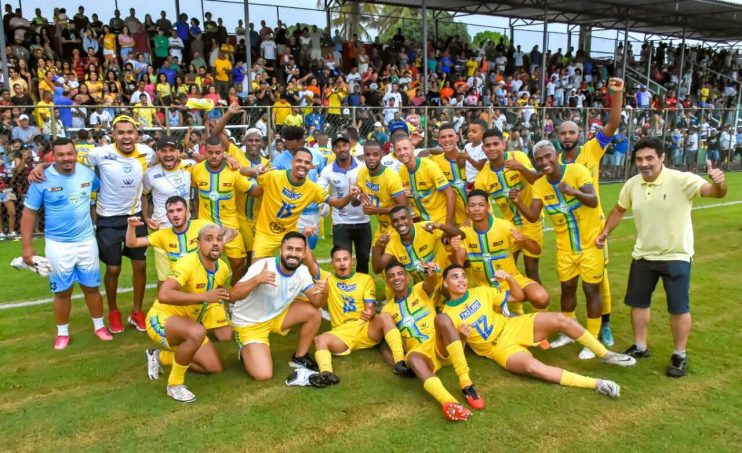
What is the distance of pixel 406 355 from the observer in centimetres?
523

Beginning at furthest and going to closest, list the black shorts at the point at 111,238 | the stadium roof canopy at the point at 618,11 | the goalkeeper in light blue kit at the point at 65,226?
the stadium roof canopy at the point at 618,11, the black shorts at the point at 111,238, the goalkeeper in light blue kit at the point at 65,226

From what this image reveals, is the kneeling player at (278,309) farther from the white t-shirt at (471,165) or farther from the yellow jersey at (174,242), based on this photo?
the white t-shirt at (471,165)

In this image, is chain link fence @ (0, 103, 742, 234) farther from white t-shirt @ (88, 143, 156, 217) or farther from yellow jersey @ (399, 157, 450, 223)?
white t-shirt @ (88, 143, 156, 217)

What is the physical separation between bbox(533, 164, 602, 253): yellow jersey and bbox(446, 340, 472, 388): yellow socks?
1.82 metres

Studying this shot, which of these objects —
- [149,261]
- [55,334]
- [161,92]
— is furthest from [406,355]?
[161,92]

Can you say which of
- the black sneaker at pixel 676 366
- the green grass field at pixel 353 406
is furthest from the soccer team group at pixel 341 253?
the black sneaker at pixel 676 366

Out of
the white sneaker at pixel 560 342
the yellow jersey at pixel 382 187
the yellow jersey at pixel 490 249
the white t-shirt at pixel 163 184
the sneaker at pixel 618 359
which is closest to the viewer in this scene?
the sneaker at pixel 618 359

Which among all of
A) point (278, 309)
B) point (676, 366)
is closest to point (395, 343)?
point (278, 309)

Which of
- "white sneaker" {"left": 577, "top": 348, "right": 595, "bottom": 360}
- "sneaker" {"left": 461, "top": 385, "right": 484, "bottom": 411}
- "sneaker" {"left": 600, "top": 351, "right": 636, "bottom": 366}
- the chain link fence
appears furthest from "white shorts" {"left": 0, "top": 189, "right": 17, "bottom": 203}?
"sneaker" {"left": 600, "top": 351, "right": 636, "bottom": 366}

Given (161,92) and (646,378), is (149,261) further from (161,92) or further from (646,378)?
(646,378)

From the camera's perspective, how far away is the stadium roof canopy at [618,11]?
22844mm

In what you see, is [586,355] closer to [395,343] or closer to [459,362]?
[459,362]

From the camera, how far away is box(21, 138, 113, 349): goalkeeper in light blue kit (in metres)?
5.66

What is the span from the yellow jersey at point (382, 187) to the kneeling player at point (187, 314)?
7.00 feet
